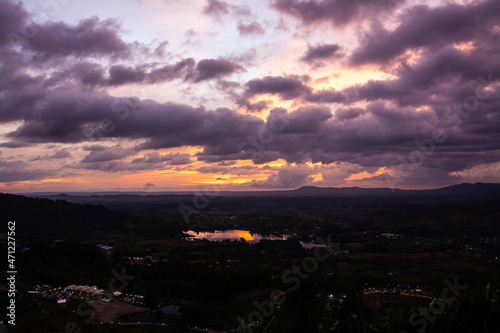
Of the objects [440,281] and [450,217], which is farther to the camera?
[450,217]

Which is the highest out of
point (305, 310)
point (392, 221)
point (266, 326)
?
point (266, 326)

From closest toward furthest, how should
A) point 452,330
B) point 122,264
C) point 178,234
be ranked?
point 452,330
point 122,264
point 178,234

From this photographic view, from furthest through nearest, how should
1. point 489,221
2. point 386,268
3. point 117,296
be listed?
point 489,221, point 386,268, point 117,296

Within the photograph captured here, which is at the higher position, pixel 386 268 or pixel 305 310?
pixel 305 310

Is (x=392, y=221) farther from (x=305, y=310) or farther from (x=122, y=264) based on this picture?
(x=305, y=310)

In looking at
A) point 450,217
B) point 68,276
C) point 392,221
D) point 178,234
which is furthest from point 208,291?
point 450,217

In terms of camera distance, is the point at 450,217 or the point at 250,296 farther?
the point at 450,217

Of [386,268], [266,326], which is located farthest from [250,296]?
[386,268]

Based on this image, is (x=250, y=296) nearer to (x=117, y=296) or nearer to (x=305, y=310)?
(x=117, y=296)

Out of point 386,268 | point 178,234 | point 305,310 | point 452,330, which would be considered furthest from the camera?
point 178,234
